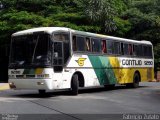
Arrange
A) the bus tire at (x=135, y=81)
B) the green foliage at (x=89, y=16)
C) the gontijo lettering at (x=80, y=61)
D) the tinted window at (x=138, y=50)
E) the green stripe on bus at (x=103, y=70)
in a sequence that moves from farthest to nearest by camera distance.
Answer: the green foliage at (x=89, y=16) → the tinted window at (x=138, y=50) → the bus tire at (x=135, y=81) → the green stripe on bus at (x=103, y=70) → the gontijo lettering at (x=80, y=61)

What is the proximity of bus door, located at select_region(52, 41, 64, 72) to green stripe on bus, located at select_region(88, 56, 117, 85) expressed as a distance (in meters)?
2.61

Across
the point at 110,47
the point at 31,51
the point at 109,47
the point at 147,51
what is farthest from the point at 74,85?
the point at 147,51

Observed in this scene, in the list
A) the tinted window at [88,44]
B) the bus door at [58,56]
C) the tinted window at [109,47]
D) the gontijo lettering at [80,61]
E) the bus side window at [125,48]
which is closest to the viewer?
the bus door at [58,56]

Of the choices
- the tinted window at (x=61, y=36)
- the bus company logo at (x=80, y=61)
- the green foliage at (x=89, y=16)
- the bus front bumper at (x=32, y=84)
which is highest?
the green foliage at (x=89, y=16)

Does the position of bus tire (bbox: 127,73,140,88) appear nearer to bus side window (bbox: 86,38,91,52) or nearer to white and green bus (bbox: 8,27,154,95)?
white and green bus (bbox: 8,27,154,95)

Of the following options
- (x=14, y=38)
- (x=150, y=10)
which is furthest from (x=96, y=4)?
(x=14, y=38)

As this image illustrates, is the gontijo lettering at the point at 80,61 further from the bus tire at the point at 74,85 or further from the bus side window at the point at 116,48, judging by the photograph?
the bus side window at the point at 116,48

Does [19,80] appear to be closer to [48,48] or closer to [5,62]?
[48,48]

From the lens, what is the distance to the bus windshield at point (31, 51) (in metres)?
18.2

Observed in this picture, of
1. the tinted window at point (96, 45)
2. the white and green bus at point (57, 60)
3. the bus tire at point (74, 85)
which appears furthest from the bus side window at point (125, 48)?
the bus tire at point (74, 85)

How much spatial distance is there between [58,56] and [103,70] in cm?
445

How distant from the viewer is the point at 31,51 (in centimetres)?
1850

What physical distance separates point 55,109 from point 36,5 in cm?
2794

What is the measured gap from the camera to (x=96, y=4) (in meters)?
35.2
